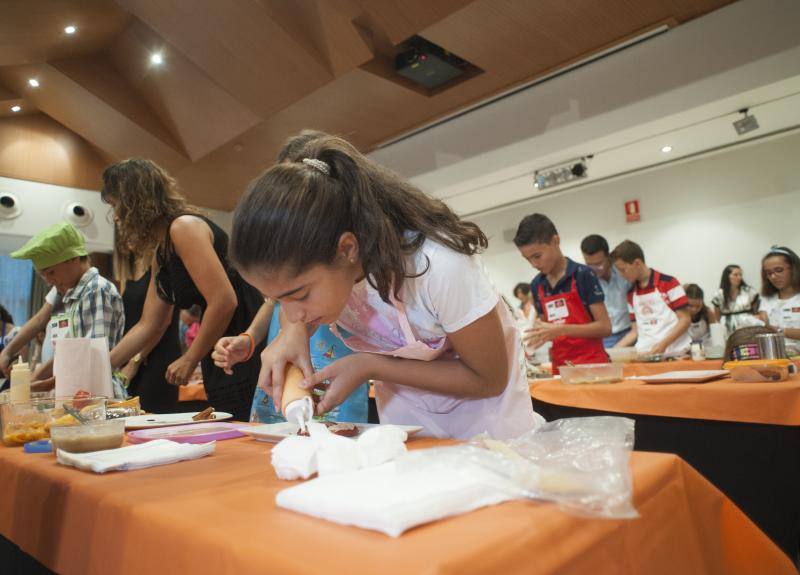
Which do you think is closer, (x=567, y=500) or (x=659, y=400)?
(x=567, y=500)

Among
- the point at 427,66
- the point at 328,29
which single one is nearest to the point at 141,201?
the point at 328,29

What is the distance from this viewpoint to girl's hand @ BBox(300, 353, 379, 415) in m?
0.95

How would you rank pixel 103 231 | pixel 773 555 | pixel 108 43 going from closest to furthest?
pixel 773 555
pixel 108 43
pixel 103 231

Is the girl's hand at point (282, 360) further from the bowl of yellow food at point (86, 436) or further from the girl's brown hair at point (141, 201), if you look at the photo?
the girl's brown hair at point (141, 201)

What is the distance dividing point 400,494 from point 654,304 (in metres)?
3.87

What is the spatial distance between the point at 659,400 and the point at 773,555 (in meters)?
1.37

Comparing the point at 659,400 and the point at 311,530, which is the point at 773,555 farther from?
the point at 659,400

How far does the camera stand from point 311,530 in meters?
0.46

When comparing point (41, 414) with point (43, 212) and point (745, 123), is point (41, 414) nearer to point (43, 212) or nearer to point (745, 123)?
point (745, 123)

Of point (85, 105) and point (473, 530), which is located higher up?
point (85, 105)

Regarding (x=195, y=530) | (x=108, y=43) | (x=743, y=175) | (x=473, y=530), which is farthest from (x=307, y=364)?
(x=743, y=175)

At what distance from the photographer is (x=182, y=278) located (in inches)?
74.6

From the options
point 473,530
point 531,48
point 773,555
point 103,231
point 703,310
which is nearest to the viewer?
point 473,530

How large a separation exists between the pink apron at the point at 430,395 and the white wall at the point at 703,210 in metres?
5.35
